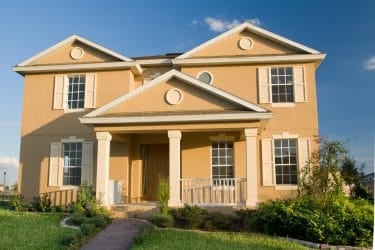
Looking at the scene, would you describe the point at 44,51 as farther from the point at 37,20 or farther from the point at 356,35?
the point at 356,35

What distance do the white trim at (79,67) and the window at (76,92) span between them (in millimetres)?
429

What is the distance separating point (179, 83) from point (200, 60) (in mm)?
2605

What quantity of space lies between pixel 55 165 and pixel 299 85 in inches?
407

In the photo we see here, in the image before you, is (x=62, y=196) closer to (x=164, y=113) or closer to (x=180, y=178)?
(x=180, y=178)

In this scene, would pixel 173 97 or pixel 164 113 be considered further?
pixel 173 97

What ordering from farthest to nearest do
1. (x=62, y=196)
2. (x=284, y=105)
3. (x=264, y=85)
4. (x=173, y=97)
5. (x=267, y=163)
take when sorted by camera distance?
(x=62, y=196) < (x=264, y=85) < (x=284, y=105) < (x=267, y=163) < (x=173, y=97)

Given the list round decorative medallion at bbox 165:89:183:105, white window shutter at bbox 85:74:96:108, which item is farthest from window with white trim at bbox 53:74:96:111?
round decorative medallion at bbox 165:89:183:105

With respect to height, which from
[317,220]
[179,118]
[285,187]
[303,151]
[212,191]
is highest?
[179,118]

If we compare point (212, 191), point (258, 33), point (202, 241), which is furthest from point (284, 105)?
point (202, 241)

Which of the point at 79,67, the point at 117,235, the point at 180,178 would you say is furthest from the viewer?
the point at 79,67

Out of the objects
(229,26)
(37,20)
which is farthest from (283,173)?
(37,20)

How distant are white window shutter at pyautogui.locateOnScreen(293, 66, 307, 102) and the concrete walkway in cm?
795

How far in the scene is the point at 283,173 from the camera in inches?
656

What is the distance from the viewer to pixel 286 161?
1672 cm
